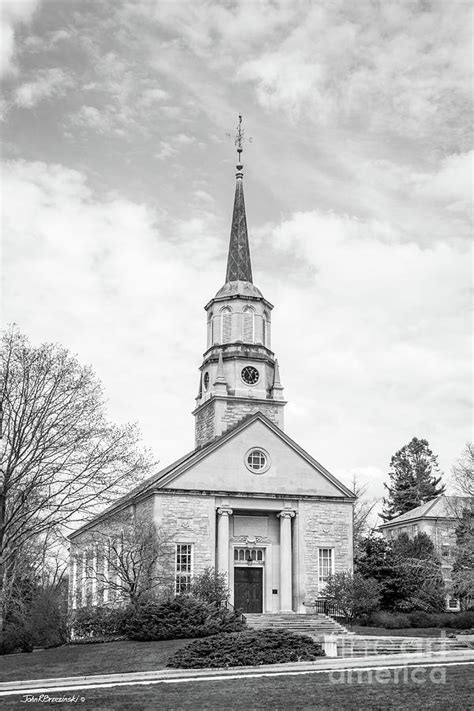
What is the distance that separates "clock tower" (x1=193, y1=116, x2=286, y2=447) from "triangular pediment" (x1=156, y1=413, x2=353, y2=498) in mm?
2759

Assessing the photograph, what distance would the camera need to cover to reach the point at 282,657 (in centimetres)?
2384

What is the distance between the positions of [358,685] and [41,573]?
25.4 meters

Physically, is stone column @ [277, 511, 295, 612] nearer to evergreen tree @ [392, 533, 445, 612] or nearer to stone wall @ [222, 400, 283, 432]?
stone wall @ [222, 400, 283, 432]

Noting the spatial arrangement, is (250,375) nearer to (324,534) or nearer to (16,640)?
(324,534)

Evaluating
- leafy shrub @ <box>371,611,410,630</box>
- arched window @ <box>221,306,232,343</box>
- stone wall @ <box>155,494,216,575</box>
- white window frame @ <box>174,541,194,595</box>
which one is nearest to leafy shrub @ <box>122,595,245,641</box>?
white window frame @ <box>174,541,194,595</box>

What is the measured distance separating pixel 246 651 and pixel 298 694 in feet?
25.7

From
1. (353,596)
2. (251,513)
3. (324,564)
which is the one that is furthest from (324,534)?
(353,596)

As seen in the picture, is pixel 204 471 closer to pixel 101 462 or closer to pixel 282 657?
pixel 101 462

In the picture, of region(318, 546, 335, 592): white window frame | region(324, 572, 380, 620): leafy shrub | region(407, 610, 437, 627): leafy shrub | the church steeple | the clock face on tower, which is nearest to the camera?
region(324, 572, 380, 620): leafy shrub

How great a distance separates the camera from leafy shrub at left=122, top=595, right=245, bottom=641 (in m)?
30.3

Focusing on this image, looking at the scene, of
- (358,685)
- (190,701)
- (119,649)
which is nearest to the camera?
(190,701)

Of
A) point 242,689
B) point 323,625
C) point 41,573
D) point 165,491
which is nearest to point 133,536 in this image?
point 165,491

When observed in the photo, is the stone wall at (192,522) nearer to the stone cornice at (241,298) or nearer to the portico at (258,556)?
the portico at (258,556)

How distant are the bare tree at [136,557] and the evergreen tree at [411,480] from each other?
49.8 meters
